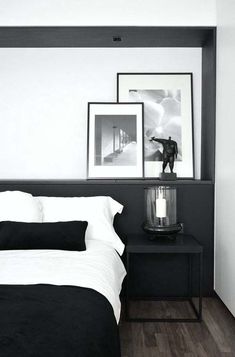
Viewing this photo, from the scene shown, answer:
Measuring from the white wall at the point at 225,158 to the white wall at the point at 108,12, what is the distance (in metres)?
0.22

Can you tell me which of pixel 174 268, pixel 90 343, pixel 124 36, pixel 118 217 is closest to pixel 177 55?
pixel 124 36

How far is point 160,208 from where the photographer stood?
3.35 m

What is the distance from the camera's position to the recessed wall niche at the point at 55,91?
154 inches

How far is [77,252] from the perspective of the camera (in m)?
2.82

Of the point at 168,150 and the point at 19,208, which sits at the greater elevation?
the point at 168,150

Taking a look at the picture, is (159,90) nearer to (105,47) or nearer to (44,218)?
(105,47)

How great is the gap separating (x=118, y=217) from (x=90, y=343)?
6.83ft

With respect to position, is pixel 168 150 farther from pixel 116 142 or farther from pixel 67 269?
pixel 67 269

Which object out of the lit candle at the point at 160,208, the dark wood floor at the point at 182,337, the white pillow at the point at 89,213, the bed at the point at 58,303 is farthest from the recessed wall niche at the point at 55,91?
the dark wood floor at the point at 182,337

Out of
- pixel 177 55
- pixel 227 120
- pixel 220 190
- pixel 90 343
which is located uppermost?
pixel 177 55

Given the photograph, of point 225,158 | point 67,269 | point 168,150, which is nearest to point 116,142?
point 168,150

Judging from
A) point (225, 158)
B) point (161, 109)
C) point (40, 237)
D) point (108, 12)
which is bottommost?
point (40, 237)

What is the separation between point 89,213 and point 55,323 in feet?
5.57

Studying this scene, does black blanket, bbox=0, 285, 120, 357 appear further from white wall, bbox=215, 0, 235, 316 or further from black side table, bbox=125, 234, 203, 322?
white wall, bbox=215, 0, 235, 316
